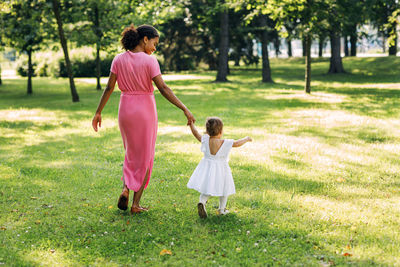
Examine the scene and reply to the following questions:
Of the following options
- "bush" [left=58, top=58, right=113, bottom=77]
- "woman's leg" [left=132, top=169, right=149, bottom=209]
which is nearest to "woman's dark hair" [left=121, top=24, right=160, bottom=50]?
"woman's leg" [left=132, top=169, right=149, bottom=209]

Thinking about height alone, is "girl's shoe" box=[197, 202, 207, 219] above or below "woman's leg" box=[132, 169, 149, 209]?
below

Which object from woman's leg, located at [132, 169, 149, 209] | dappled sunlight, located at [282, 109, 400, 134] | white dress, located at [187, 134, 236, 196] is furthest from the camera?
dappled sunlight, located at [282, 109, 400, 134]

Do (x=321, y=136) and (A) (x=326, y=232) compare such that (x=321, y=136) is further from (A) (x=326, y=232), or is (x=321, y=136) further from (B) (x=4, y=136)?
(B) (x=4, y=136)

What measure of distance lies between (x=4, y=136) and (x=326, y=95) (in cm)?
1340

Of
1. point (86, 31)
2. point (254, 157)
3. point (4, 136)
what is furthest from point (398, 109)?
point (86, 31)

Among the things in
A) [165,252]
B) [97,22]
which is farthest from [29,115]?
[165,252]

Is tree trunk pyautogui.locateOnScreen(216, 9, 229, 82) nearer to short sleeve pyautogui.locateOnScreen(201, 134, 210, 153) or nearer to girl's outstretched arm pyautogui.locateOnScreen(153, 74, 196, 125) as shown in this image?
girl's outstretched arm pyautogui.locateOnScreen(153, 74, 196, 125)

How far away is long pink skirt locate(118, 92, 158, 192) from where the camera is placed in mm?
4902

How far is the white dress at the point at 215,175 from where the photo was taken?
4801mm

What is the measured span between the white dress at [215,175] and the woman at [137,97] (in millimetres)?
503

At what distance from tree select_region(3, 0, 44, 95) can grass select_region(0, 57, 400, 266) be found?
800 cm

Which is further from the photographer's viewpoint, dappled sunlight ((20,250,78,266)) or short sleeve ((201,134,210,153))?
short sleeve ((201,134,210,153))

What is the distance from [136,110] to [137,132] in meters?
0.27

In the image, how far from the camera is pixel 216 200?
578 centimetres
